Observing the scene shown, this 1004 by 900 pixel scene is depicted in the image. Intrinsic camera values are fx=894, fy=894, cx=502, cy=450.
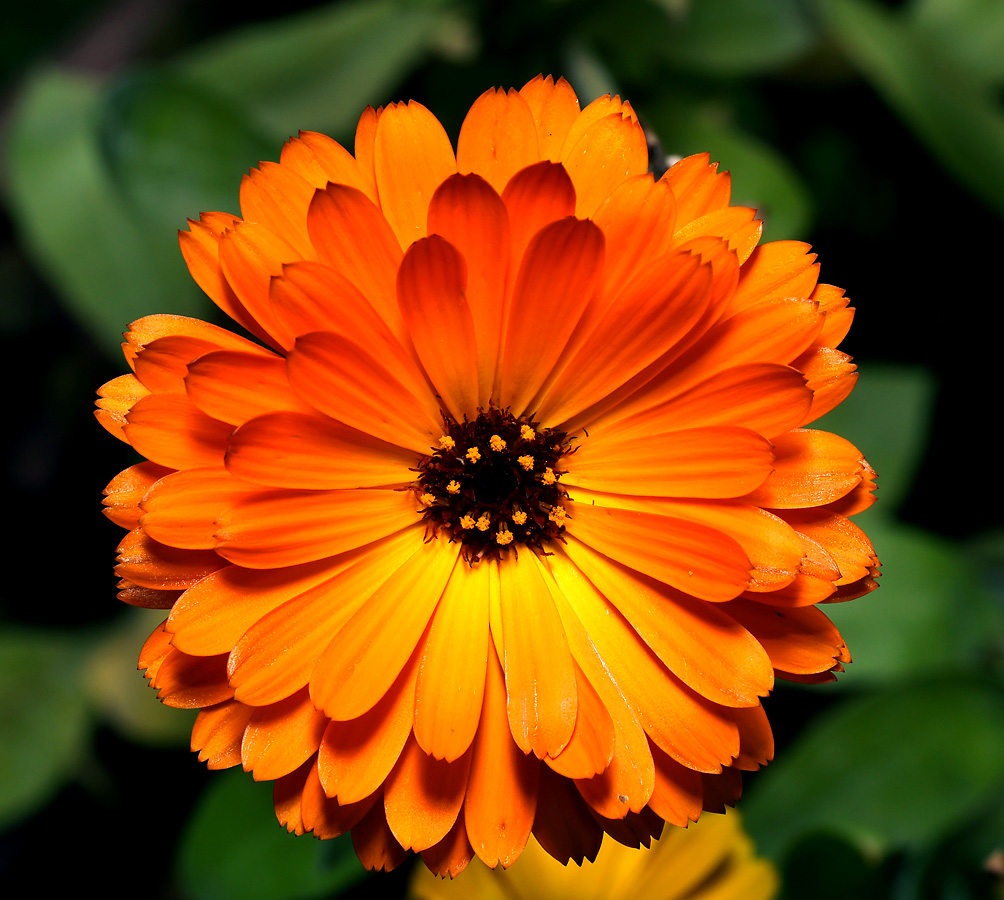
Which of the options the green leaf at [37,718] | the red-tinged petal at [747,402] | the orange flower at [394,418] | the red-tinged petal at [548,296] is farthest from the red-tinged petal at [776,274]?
the green leaf at [37,718]

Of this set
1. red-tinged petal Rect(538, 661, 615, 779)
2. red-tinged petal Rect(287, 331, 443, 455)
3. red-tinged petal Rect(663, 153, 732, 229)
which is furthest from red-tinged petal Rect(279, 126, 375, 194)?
red-tinged petal Rect(538, 661, 615, 779)

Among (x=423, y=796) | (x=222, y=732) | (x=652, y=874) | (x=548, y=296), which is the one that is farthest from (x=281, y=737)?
(x=652, y=874)

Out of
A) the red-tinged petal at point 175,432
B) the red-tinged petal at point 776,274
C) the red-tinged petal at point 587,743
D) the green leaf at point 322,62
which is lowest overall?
the red-tinged petal at point 587,743

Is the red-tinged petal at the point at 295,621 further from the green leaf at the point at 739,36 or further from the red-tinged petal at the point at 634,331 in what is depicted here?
the green leaf at the point at 739,36

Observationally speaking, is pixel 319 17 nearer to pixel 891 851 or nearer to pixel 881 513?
pixel 881 513

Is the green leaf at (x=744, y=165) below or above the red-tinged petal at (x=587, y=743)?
above

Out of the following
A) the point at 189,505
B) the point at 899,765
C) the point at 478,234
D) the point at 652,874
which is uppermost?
the point at 478,234

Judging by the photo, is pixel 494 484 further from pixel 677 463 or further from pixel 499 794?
pixel 499 794
